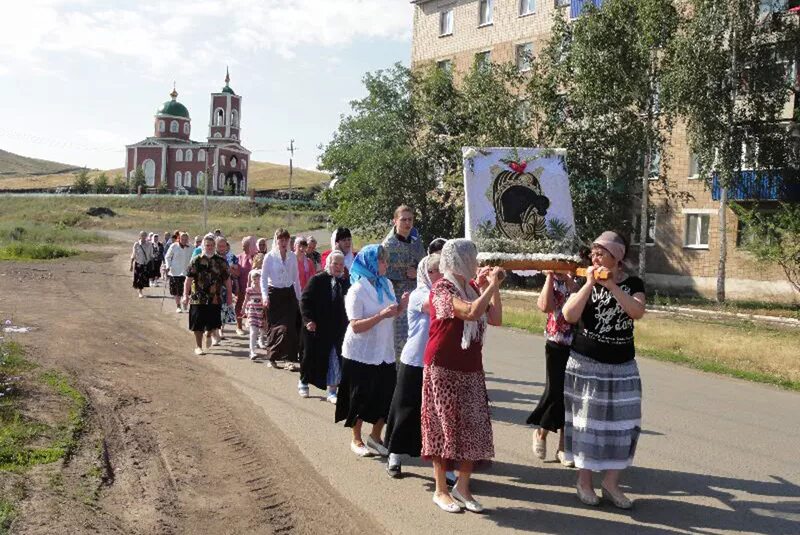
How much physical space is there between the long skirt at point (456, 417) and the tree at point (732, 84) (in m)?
27.4

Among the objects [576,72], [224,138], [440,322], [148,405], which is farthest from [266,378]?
[224,138]

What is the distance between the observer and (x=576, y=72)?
3350 cm

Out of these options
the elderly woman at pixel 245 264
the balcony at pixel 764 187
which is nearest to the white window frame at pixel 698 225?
the balcony at pixel 764 187

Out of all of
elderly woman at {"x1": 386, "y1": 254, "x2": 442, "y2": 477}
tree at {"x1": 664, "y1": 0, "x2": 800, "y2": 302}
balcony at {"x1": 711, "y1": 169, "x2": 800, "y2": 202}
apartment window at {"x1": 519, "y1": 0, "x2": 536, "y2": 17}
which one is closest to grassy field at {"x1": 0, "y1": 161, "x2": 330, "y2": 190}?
apartment window at {"x1": 519, "y1": 0, "x2": 536, "y2": 17}

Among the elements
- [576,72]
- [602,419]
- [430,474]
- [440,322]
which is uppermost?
[576,72]

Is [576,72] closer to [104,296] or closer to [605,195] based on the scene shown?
[605,195]

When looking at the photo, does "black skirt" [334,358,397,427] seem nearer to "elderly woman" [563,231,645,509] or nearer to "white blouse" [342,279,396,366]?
"white blouse" [342,279,396,366]

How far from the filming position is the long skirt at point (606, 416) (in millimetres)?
6227

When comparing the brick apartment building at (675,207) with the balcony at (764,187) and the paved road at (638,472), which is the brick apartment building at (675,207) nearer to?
the balcony at (764,187)

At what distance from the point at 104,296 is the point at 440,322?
19.7 metres

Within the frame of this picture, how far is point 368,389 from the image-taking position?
7703mm

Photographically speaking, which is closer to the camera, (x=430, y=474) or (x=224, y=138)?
(x=430, y=474)

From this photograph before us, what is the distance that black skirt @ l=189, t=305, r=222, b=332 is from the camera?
14078 millimetres

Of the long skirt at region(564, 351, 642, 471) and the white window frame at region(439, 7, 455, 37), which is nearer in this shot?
the long skirt at region(564, 351, 642, 471)
